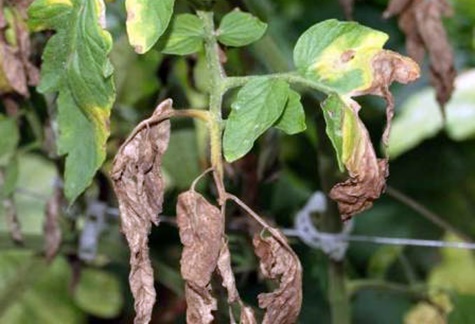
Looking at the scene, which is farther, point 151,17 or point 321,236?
point 321,236

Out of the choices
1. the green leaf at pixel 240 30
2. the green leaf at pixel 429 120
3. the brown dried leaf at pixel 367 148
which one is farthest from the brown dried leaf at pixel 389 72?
the green leaf at pixel 429 120

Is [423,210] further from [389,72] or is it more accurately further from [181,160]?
[389,72]

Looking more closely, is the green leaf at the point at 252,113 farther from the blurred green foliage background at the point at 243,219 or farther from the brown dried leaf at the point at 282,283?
the blurred green foliage background at the point at 243,219

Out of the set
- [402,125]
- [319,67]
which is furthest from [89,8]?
[402,125]

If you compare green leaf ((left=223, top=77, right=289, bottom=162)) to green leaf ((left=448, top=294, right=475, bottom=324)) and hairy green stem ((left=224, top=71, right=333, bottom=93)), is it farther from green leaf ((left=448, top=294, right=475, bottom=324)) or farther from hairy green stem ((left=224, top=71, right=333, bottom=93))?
green leaf ((left=448, top=294, right=475, bottom=324))

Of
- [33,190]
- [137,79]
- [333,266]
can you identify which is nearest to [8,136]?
[137,79]

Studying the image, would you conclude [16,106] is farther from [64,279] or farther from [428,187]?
[428,187]
